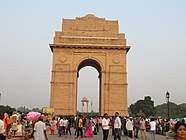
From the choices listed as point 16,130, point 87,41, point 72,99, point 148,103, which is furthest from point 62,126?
point 148,103

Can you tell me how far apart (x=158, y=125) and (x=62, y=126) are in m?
10.1

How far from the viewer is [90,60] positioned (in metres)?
36.9

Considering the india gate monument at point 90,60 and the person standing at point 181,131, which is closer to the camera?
the person standing at point 181,131

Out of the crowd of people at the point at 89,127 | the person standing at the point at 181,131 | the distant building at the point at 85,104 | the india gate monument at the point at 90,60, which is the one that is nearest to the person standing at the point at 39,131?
the crowd of people at the point at 89,127

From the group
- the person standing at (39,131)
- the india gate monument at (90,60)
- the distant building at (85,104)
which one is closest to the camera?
the person standing at (39,131)

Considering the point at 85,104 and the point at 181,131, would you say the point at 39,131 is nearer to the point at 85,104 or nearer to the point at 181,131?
the point at 181,131

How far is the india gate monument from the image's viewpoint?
35094 mm

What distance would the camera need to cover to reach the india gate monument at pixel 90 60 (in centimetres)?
3509

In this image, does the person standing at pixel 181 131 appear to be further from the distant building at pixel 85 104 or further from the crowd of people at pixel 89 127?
the distant building at pixel 85 104

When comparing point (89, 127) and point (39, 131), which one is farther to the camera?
point (89, 127)

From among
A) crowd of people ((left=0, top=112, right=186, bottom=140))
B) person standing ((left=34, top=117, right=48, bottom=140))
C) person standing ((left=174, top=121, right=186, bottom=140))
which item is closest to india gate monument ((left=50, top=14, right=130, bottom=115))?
crowd of people ((left=0, top=112, right=186, bottom=140))

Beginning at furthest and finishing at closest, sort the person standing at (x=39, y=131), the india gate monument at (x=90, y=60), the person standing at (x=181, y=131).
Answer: the india gate monument at (x=90, y=60) < the person standing at (x=39, y=131) < the person standing at (x=181, y=131)

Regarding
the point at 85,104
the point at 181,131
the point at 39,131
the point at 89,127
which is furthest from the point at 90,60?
the point at 181,131

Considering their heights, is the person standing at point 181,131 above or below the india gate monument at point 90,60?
below
